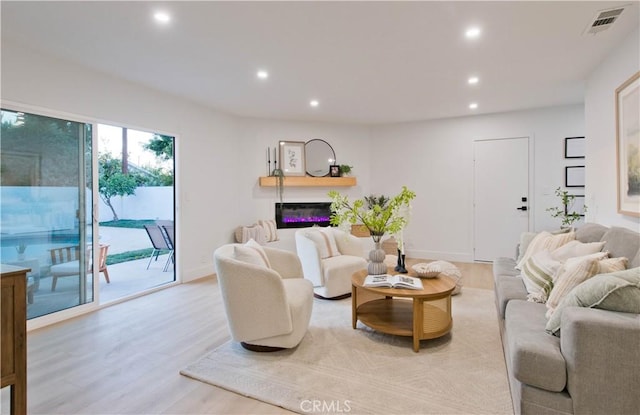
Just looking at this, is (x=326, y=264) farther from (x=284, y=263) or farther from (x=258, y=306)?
(x=258, y=306)

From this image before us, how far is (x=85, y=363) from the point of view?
2.41 metres

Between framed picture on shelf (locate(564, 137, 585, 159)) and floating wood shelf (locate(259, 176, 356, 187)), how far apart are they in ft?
11.0

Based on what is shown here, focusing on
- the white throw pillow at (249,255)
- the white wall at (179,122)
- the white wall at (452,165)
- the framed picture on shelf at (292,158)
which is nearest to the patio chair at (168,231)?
the white wall at (179,122)

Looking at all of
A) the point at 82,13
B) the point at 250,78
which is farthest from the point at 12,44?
the point at 250,78

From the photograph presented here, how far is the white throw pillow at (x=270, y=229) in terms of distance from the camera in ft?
18.6

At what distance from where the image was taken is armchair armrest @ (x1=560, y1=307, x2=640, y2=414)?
4.58 feet

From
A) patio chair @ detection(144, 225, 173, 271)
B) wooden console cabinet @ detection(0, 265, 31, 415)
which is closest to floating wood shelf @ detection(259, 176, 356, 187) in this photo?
patio chair @ detection(144, 225, 173, 271)

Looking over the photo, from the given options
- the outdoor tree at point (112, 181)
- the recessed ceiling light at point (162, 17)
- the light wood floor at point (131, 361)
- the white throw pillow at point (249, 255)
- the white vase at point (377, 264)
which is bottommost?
the light wood floor at point (131, 361)

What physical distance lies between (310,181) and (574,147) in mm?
4174

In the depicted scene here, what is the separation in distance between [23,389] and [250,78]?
10.7 ft

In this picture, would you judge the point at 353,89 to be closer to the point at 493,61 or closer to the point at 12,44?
the point at 493,61

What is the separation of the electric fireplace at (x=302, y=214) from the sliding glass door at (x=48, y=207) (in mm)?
3049

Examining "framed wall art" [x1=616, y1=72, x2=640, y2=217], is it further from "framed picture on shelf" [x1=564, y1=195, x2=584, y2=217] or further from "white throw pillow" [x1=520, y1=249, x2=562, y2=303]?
"framed picture on shelf" [x1=564, y1=195, x2=584, y2=217]

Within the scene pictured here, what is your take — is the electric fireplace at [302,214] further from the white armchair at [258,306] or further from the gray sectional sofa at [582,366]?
the gray sectional sofa at [582,366]
